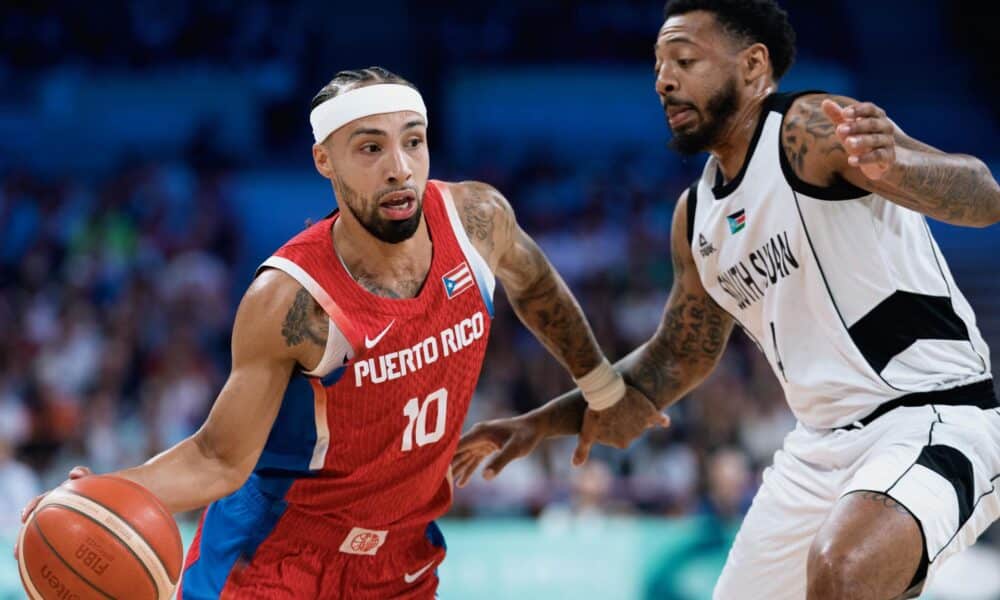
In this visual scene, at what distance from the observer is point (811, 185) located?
4086 millimetres

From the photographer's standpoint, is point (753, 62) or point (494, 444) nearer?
point (753, 62)

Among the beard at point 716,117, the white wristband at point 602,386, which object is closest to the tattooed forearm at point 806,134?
the beard at point 716,117

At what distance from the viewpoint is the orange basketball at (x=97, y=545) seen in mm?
3678

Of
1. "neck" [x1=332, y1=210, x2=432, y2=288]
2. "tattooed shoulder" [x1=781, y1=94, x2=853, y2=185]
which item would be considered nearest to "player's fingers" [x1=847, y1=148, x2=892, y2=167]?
"tattooed shoulder" [x1=781, y1=94, x2=853, y2=185]

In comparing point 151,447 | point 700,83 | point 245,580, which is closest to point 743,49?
point 700,83

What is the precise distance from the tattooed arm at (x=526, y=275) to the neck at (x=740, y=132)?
0.79m

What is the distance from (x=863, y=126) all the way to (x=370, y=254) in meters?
1.61

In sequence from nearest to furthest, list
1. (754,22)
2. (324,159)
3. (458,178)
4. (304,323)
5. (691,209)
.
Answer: (304,323) → (324,159) → (754,22) → (691,209) → (458,178)

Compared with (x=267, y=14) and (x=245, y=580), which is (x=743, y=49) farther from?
(x=267, y=14)

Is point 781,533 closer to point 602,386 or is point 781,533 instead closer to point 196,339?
point 602,386

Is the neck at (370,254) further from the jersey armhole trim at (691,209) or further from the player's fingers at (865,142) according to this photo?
the player's fingers at (865,142)

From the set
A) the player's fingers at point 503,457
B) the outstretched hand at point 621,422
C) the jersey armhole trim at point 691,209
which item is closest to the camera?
the jersey armhole trim at point 691,209

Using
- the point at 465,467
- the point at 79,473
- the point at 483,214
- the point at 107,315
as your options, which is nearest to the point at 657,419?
the point at 465,467

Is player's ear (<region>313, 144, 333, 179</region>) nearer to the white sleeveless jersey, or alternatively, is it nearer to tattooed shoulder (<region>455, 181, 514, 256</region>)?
tattooed shoulder (<region>455, 181, 514, 256</region>)
